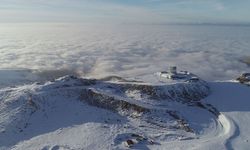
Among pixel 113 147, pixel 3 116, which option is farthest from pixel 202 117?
pixel 3 116

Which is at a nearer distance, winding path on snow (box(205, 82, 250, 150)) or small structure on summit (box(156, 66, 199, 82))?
winding path on snow (box(205, 82, 250, 150))

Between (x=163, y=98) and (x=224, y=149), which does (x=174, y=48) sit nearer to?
(x=163, y=98)

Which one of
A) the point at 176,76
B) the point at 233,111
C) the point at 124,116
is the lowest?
the point at 124,116

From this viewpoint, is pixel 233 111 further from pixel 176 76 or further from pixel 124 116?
pixel 124 116

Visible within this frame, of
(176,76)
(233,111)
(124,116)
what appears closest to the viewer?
(124,116)

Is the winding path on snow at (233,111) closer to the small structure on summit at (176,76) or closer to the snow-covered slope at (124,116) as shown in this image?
the snow-covered slope at (124,116)

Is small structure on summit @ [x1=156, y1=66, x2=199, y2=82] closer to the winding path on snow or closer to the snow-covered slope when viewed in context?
the snow-covered slope

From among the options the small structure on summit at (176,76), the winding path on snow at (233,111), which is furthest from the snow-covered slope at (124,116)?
the small structure on summit at (176,76)

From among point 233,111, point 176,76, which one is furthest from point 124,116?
point 233,111

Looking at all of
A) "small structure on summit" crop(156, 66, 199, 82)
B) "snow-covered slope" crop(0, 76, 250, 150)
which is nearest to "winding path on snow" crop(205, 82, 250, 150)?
"snow-covered slope" crop(0, 76, 250, 150)
